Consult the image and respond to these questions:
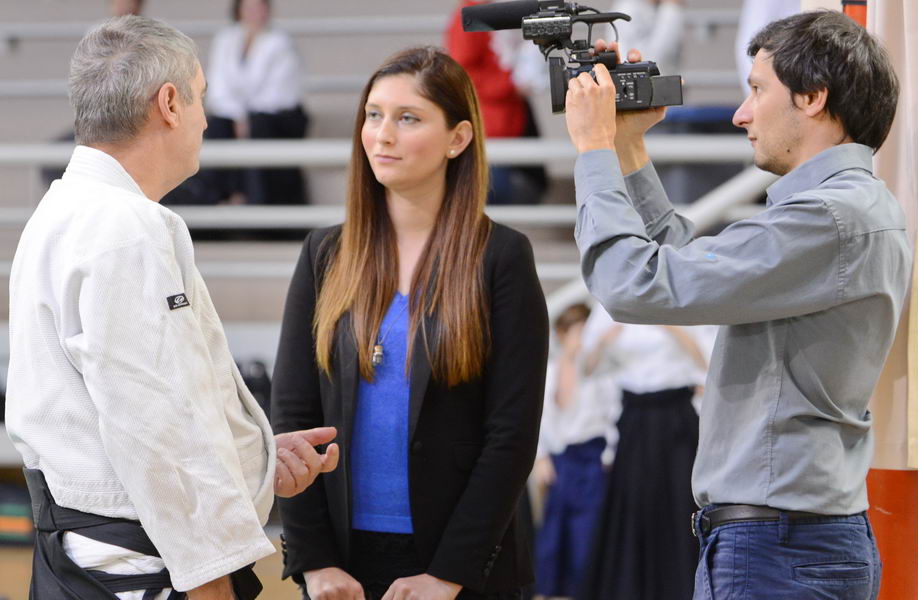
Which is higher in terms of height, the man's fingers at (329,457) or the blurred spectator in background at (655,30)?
the blurred spectator in background at (655,30)

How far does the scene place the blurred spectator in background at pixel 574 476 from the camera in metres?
3.96

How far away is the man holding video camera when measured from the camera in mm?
1559

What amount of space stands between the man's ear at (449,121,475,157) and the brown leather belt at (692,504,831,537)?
0.82m

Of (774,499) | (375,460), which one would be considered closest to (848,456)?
(774,499)

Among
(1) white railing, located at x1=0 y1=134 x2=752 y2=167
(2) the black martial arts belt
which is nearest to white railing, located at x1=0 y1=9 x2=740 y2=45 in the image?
(1) white railing, located at x1=0 y1=134 x2=752 y2=167

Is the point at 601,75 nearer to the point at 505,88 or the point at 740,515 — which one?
the point at 740,515

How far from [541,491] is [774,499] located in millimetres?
2718

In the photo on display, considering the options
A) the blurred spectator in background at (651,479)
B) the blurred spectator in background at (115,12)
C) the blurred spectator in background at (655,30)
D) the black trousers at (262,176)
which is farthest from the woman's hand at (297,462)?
the blurred spectator in background at (115,12)

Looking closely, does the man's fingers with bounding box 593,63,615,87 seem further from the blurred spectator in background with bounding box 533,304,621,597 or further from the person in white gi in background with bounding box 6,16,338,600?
the blurred spectator in background with bounding box 533,304,621,597

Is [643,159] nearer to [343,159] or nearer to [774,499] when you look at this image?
[774,499]

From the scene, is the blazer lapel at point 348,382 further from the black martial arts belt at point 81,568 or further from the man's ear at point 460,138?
the black martial arts belt at point 81,568

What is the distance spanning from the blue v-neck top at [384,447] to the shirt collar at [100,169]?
0.58 m

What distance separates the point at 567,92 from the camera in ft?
5.77

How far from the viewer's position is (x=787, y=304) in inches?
61.4
